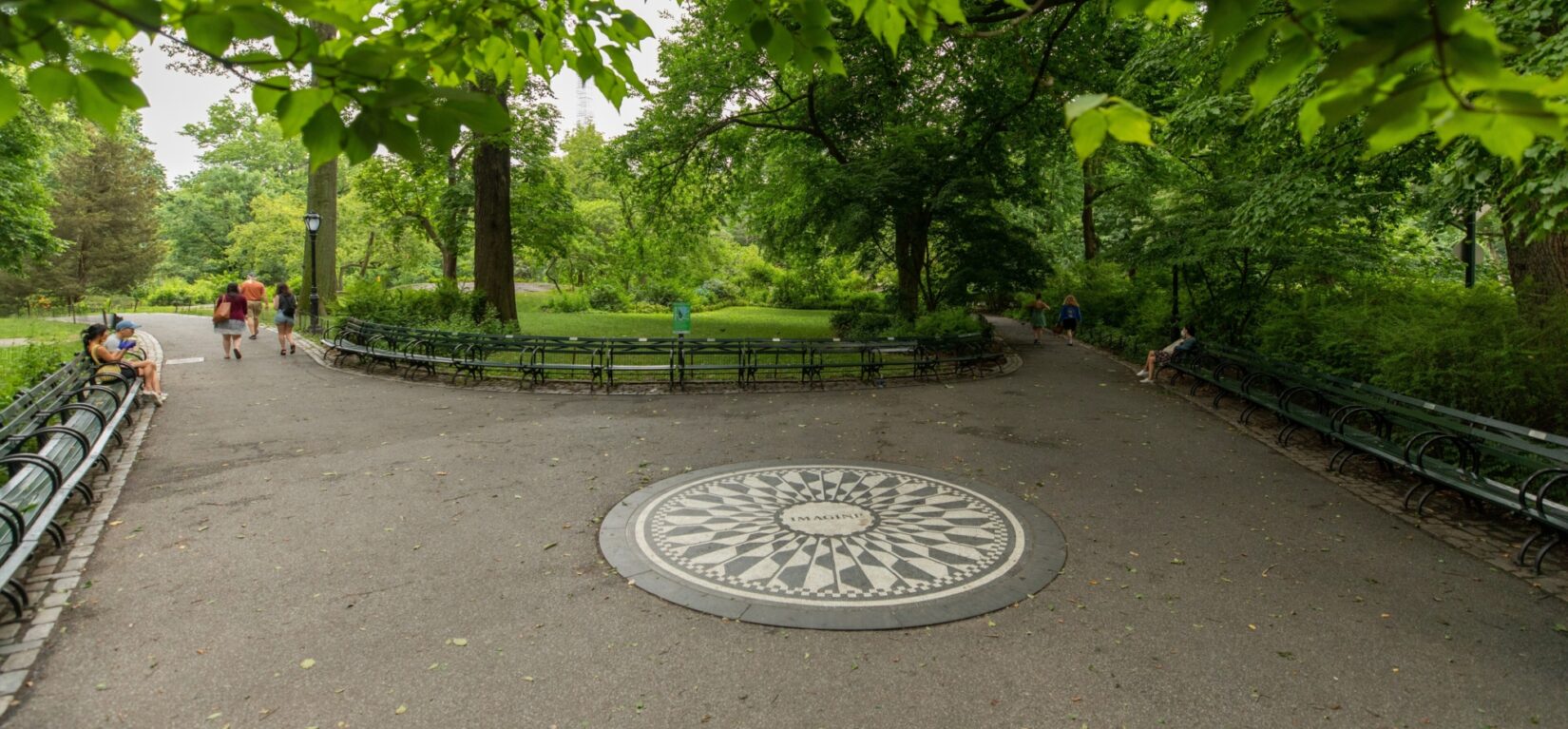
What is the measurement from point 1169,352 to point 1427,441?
6.86 m

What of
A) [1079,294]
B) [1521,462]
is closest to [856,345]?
[1521,462]

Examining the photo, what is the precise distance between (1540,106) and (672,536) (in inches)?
197

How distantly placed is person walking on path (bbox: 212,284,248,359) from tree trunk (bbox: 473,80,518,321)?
4.55m

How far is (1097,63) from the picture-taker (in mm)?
15844

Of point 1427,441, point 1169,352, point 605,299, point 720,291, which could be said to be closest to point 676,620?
point 1427,441

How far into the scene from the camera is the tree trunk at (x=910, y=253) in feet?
57.0

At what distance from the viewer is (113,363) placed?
363 inches

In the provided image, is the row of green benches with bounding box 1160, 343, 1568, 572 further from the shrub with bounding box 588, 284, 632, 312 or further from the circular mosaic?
the shrub with bounding box 588, 284, 632, 312

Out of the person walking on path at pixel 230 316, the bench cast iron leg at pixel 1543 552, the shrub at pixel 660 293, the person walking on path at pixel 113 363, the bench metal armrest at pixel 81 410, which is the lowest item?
the bench cast iron leg at pixel 1543 552

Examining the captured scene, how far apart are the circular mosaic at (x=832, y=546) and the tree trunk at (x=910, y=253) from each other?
11.3 metres

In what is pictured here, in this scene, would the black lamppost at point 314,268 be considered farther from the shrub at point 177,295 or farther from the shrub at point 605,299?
the shrub at point 177,295

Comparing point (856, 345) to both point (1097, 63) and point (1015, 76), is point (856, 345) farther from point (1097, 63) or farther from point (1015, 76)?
point (1097, 63)

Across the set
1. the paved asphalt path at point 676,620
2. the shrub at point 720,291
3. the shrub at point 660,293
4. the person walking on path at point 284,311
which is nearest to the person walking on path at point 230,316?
the person walking on path at point 284,311

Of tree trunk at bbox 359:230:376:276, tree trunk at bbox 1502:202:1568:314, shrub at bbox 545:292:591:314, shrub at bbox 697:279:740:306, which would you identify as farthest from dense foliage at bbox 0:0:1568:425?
shrub at bbox 697:279:740:306
